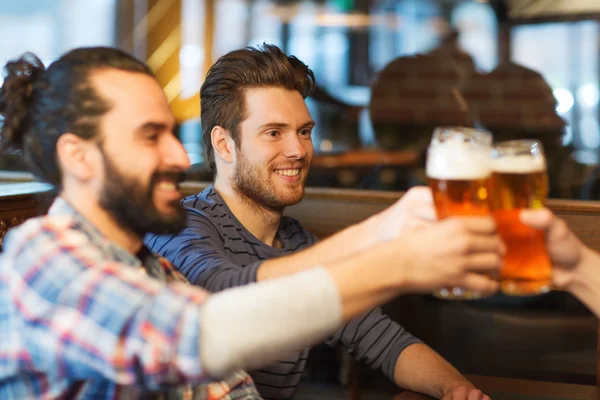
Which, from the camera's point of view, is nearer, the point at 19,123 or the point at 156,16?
the point at 19,123

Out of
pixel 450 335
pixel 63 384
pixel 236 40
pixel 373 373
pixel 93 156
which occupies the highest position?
pixel 236 40

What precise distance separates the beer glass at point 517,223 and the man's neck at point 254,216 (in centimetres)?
92

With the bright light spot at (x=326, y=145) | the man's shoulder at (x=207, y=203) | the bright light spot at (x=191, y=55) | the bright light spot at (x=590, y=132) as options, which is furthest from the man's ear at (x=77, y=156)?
the bright light spot at (x=191, y=55)

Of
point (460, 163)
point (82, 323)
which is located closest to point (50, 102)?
point (82, 323)

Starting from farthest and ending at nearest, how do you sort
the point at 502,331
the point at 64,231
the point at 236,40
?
the point at 236,40, the point at 502,331, the point at 64,231

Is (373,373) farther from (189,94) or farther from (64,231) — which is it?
(189,94)

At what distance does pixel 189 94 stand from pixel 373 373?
4.91 m

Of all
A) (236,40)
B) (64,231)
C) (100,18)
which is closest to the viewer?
(64,231)

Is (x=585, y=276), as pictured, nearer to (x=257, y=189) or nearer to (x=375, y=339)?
(x=375, y=339)

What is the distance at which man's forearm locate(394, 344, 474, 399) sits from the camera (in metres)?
1.71

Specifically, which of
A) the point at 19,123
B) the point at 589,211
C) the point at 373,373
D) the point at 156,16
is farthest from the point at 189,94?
the point at 19,123

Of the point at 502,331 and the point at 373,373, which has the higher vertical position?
the point at 502,331

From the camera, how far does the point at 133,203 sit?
1165mm

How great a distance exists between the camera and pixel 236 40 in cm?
849
